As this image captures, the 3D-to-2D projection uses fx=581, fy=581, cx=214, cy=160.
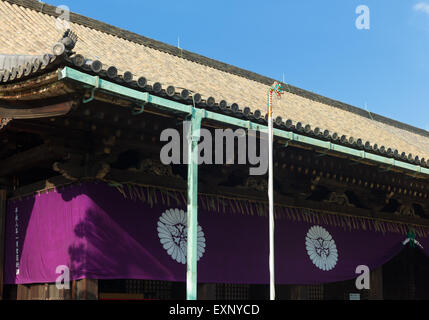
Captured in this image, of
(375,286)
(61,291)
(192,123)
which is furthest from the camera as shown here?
(375,286)

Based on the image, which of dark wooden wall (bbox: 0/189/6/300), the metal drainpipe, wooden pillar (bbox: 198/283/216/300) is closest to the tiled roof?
dark wooden wall (bbox: 0/189/6/300)

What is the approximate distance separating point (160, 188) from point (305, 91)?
33.0 ft

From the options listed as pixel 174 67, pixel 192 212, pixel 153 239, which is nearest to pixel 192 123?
pixel 192 212

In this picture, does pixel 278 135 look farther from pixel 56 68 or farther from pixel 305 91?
pixel 305 91

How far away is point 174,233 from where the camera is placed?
7863 millimetres

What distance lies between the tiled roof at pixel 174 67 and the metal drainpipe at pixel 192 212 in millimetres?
2786

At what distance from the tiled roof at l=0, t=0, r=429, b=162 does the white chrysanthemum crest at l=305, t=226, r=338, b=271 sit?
2.56 meters

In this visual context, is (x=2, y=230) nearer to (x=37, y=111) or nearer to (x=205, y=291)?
(x=37, y=111)

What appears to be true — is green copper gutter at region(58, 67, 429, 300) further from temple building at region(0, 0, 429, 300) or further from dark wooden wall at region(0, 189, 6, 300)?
dark wooden wall at region(0, 189, 6, 300)

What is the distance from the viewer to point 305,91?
17.0 metres

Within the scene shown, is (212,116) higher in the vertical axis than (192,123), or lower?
higher

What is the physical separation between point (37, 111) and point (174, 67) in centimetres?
596

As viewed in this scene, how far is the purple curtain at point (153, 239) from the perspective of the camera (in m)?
7.20
